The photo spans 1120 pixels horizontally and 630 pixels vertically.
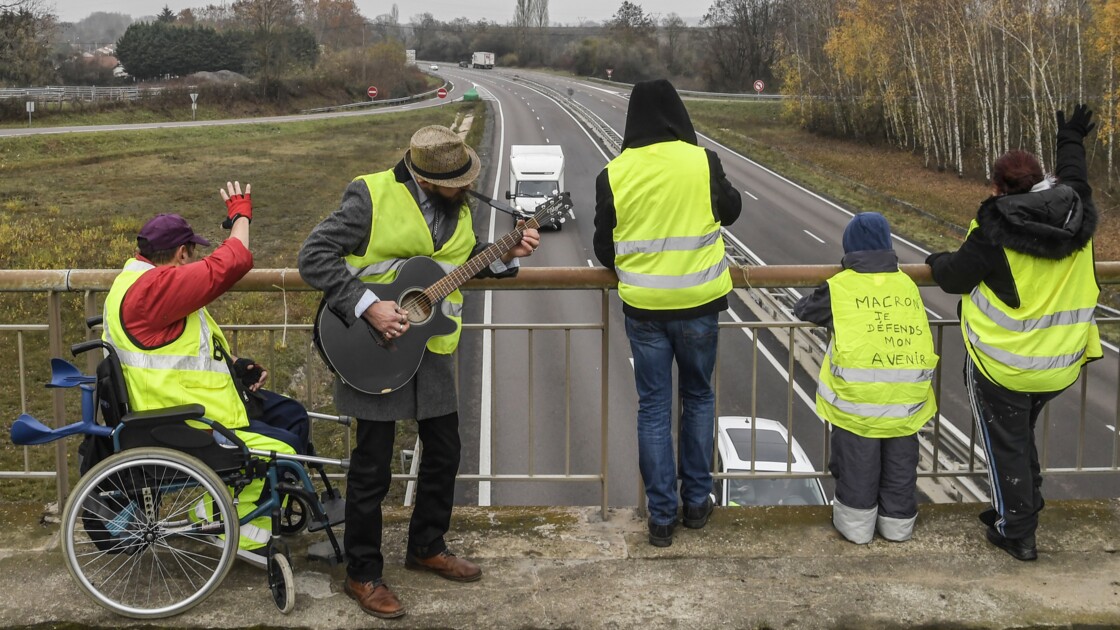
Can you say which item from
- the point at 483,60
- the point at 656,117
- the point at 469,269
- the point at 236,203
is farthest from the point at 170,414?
the point at 483,60

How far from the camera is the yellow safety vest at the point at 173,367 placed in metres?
4.24

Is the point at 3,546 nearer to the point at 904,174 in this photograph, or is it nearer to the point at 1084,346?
the point at 1084,346

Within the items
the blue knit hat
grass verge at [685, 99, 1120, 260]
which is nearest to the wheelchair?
the blue knit hat

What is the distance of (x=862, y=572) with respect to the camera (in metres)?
4.79

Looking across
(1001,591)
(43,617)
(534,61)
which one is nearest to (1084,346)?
(1001,591)

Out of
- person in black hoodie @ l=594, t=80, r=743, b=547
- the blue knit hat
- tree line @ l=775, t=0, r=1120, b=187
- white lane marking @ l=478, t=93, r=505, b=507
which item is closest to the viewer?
person in black hoodie @ l=594, t=80, r=743, b=547

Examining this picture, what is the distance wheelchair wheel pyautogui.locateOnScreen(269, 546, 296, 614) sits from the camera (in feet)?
13.8

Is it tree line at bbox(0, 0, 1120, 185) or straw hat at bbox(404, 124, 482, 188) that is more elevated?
tree line at bbox(0, 0, 1120, 185)

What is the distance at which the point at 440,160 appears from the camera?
4.28m

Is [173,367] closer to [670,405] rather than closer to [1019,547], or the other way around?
[670,405]

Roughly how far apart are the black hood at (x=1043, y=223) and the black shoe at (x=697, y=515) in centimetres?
190

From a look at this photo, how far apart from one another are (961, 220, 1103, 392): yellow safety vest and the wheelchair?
10.1ft

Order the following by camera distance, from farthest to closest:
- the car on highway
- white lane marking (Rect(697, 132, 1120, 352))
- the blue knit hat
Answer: white lane marking (Rect(697, 132, 1120, 352)) → the car on highway → the blue knit hat

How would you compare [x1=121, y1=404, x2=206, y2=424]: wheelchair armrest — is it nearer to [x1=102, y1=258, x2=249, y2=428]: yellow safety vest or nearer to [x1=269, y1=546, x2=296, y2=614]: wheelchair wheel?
[x1=102, y1=258, x2=249, y2=428]: yellow safety vest
